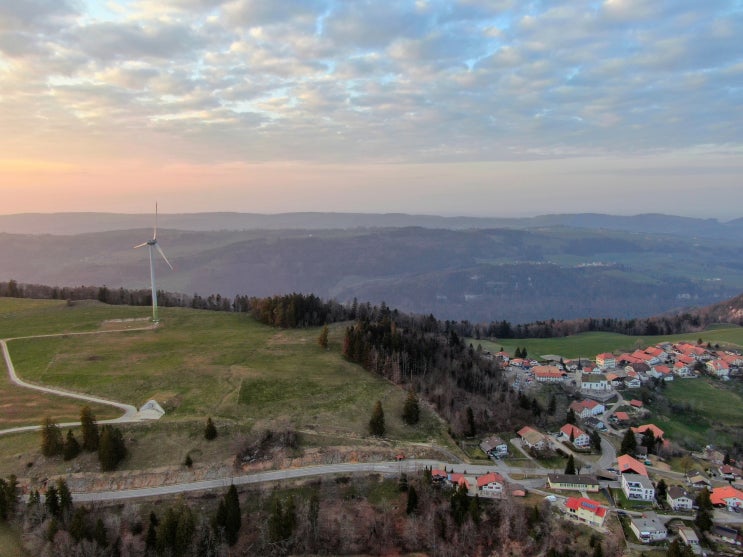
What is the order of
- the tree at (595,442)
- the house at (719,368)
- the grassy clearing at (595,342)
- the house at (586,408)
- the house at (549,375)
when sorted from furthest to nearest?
the grassy clearing at (595,342), the house at (719,368), the house at (549,375), the house at (586,408), the tree at (595,442)

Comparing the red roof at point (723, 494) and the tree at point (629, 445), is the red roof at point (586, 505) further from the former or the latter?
the tree at point (629, 445)

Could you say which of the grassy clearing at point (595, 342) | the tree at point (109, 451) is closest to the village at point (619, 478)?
the tree at point (109, 451)

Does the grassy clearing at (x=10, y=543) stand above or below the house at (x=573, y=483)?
above

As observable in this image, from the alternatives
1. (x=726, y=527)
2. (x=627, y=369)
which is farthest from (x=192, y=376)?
(x=627, y=369)

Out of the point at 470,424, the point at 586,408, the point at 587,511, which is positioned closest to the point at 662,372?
the point at 586,408

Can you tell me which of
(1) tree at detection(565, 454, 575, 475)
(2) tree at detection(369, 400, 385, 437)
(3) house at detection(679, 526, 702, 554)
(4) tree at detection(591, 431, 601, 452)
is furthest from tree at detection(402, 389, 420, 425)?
(3) house at detection(679, 526, 702, 554)

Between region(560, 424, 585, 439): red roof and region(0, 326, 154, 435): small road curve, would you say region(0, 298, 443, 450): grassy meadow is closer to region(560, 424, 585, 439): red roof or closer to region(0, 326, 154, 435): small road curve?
region(0, 326, 154, 435): small road curve
